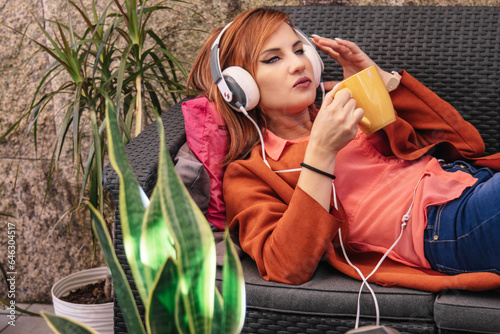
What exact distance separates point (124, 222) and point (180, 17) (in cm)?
167

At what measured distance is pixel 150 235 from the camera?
56cm

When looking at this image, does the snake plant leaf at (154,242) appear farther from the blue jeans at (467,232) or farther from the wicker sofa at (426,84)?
the blue jeans at (467,232)

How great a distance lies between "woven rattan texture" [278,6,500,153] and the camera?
5.40 ft

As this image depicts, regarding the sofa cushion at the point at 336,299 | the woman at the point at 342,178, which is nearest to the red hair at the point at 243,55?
the woman at the point at 342,178

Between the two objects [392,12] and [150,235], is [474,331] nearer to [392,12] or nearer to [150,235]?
[150,235]

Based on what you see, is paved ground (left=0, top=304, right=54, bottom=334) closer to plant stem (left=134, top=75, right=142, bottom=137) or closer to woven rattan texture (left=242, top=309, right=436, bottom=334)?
plant stem (left=134, top=75, right=142, bottom=137)

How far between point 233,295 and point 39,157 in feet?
6.07

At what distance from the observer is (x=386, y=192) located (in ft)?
4.47

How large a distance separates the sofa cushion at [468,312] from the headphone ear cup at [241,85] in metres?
0.65

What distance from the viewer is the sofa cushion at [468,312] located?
1041 mm

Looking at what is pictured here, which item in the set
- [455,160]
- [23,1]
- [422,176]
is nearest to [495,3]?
[455,160]

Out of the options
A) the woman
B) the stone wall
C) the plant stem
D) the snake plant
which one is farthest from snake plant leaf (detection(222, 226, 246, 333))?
the stone wall

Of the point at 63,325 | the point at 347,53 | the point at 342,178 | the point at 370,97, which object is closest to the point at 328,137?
the point at 370,97

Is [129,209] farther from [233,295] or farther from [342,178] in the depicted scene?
[342,178]
